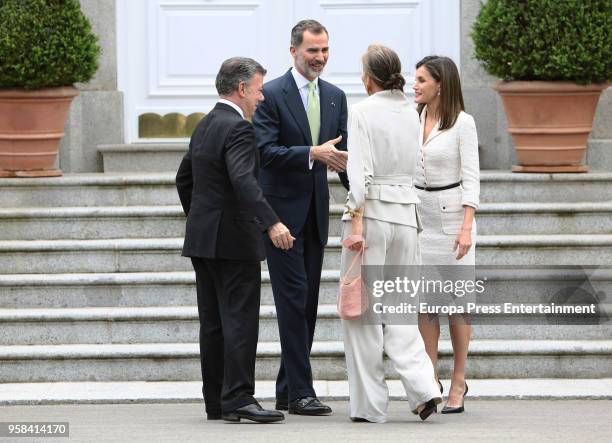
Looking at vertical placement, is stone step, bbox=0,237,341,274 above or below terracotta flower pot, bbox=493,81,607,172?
below

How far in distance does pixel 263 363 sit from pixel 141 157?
9.53ft

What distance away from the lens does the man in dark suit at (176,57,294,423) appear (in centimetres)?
718

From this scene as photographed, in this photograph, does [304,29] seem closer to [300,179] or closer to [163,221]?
[300,179]

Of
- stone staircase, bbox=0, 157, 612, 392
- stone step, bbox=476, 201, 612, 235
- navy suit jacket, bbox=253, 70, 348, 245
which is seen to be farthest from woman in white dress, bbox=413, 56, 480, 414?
stone step, bbox=476, 201, 612, 235

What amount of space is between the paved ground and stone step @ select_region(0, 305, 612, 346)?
857 millimetres

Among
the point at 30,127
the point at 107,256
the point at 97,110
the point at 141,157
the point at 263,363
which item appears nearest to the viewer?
the point at 263,363

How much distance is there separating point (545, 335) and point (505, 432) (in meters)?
1.87

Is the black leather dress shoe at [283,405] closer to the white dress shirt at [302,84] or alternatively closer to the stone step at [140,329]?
the stone step at [140,329]

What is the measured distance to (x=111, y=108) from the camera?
36.3ft

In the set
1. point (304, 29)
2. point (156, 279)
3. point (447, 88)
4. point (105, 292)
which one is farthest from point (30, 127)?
point (447, 88)

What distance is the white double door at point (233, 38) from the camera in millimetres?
11172

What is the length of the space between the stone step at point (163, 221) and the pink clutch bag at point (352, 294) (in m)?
2.38

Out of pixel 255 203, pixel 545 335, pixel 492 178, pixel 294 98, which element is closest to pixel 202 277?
pixel 255 203

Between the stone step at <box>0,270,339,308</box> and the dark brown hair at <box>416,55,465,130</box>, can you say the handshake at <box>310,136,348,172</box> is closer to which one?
the dark brown hair at <box>416,55,465,130</box>
